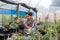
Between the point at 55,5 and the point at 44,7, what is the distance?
458 mm

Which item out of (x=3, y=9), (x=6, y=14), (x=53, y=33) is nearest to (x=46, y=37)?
(x=53, y=33)

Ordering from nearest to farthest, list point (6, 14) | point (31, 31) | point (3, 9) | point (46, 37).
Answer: point (46, 37) < point (31, 31) < point (3, 9) < point (6, 14)

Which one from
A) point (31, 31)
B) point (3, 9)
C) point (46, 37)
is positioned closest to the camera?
point (46, 37)

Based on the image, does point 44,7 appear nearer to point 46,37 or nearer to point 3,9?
point 3,9

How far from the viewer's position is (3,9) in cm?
650

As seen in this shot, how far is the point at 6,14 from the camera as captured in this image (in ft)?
23.2

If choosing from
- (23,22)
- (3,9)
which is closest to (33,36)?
(23,22)

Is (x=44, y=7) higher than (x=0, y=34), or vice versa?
(x=44, y=7)

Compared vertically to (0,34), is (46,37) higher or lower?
higher

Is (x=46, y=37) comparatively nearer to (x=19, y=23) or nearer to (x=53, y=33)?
(x=53, y=33)

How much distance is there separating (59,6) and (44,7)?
601mm

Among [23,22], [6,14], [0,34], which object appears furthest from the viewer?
[6,14]

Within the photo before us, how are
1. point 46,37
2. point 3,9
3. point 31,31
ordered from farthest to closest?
point 3,9 → point 31,31 → point 46,37

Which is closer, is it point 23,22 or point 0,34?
point 23,22
